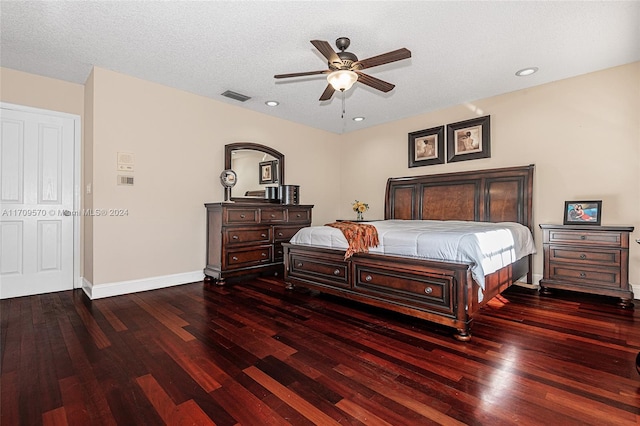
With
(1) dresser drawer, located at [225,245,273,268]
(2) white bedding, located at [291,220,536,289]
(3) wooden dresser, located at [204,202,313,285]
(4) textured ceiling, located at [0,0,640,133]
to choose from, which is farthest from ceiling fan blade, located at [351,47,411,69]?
(1) dresser drawer, located at [225,245,273,268]

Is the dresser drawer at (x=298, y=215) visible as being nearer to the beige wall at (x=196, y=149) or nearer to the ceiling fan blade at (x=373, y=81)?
the beige wall at (x=196, y=149)

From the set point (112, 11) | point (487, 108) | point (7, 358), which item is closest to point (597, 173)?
point (487, 108)

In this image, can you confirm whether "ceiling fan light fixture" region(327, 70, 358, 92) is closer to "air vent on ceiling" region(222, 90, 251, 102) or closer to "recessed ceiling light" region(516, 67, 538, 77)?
"air vent on ceiling" region(222, 90, 251, 102)

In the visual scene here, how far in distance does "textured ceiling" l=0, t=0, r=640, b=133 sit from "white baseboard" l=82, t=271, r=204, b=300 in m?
2.54

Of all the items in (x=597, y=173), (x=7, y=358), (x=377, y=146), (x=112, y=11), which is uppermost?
(x=112, y=11)

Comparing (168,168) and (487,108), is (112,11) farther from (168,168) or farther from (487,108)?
(487,108)

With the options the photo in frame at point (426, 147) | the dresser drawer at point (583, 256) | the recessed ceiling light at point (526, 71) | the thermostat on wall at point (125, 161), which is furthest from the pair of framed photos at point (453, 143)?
the thermostat on wall at point (125, 161)

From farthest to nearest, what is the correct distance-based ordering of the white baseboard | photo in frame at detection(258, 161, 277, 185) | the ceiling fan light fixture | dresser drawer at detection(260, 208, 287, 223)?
1. photo in frame at detection(258, 161, 277, 185)
2. dresser drawer at detection(260, 208, 287, 223)
3. the white baseboard
4. the ceiling fan light fixture

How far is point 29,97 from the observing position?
3.73 meters

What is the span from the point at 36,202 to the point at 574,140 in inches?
261

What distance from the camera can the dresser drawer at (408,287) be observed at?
2570 mm

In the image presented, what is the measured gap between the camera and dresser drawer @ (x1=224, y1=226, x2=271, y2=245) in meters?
4.27

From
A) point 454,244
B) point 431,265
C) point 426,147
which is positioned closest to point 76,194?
point 431,265

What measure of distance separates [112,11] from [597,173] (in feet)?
17.3
